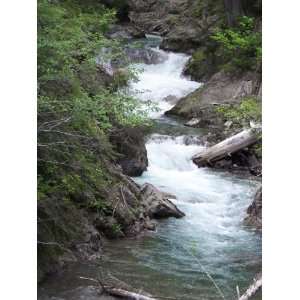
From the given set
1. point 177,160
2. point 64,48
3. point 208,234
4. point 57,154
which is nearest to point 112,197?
point 208,234

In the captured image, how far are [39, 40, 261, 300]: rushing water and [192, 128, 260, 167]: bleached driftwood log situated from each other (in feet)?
0.84

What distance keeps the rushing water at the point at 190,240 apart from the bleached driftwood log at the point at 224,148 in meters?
0.26

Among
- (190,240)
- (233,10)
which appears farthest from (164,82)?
(190,240)

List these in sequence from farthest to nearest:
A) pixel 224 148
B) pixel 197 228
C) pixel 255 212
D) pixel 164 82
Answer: pixel 164 82
pixel 224 148
pixel 255 212
pixel 197 228

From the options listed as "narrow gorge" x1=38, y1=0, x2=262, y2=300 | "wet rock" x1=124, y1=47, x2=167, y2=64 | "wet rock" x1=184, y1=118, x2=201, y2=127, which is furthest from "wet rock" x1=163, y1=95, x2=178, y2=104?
"wet rock" x1=124, y1=47, x2=167, y2=64

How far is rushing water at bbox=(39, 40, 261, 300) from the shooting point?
20.8 feet

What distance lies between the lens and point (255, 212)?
28.9 ft

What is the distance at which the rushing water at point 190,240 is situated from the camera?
20.8 ft

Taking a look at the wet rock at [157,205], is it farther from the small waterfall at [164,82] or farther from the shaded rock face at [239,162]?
the small waterfall at [164,82]

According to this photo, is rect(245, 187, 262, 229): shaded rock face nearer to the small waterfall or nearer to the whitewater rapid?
the whitewater rapid

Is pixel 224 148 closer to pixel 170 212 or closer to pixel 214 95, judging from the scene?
pixel 170 212

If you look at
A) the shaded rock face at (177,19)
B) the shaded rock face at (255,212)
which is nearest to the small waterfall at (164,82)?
the shaded rock face at (177,19)

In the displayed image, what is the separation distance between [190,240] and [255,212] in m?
1.48
